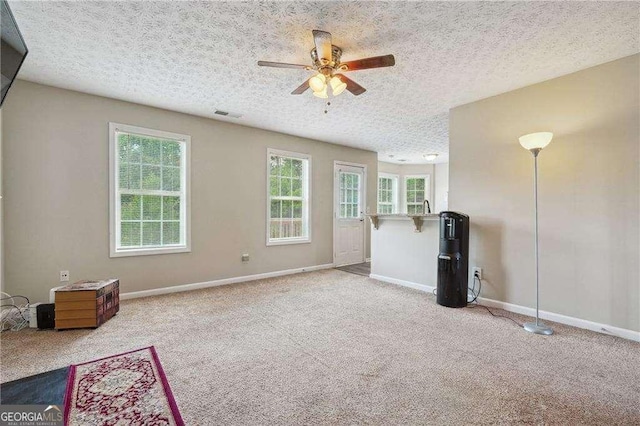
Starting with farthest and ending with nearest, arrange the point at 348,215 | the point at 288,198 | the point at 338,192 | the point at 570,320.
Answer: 1. the point at 348,215
2. the point at 338,192
3. the point at 288,198
4. the point at 570,320

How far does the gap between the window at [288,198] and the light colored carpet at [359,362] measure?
6.43 feet

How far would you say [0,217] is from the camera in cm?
300

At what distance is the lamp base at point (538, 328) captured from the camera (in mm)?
2723

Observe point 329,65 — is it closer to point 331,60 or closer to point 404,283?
point 331,60

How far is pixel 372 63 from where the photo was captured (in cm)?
224

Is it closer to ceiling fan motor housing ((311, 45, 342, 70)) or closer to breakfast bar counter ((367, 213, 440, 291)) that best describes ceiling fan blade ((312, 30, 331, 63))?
ceiling fan motor housing ((311, 45, 342, 70))

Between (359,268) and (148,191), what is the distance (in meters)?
3.93

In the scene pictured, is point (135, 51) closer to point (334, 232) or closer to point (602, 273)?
point (334, 232)

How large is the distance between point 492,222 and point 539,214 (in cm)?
49

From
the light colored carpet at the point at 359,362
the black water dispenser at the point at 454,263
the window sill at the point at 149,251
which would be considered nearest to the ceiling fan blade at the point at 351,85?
the black water dispenser at the point at 454,263

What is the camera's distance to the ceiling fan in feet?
7.09

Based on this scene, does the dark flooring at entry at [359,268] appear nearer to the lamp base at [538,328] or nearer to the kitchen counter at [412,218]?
the kitchen counter at [412,218]

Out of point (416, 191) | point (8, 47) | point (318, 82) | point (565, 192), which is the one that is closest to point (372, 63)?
point (318, 82)

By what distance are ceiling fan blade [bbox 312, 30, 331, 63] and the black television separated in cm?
166
